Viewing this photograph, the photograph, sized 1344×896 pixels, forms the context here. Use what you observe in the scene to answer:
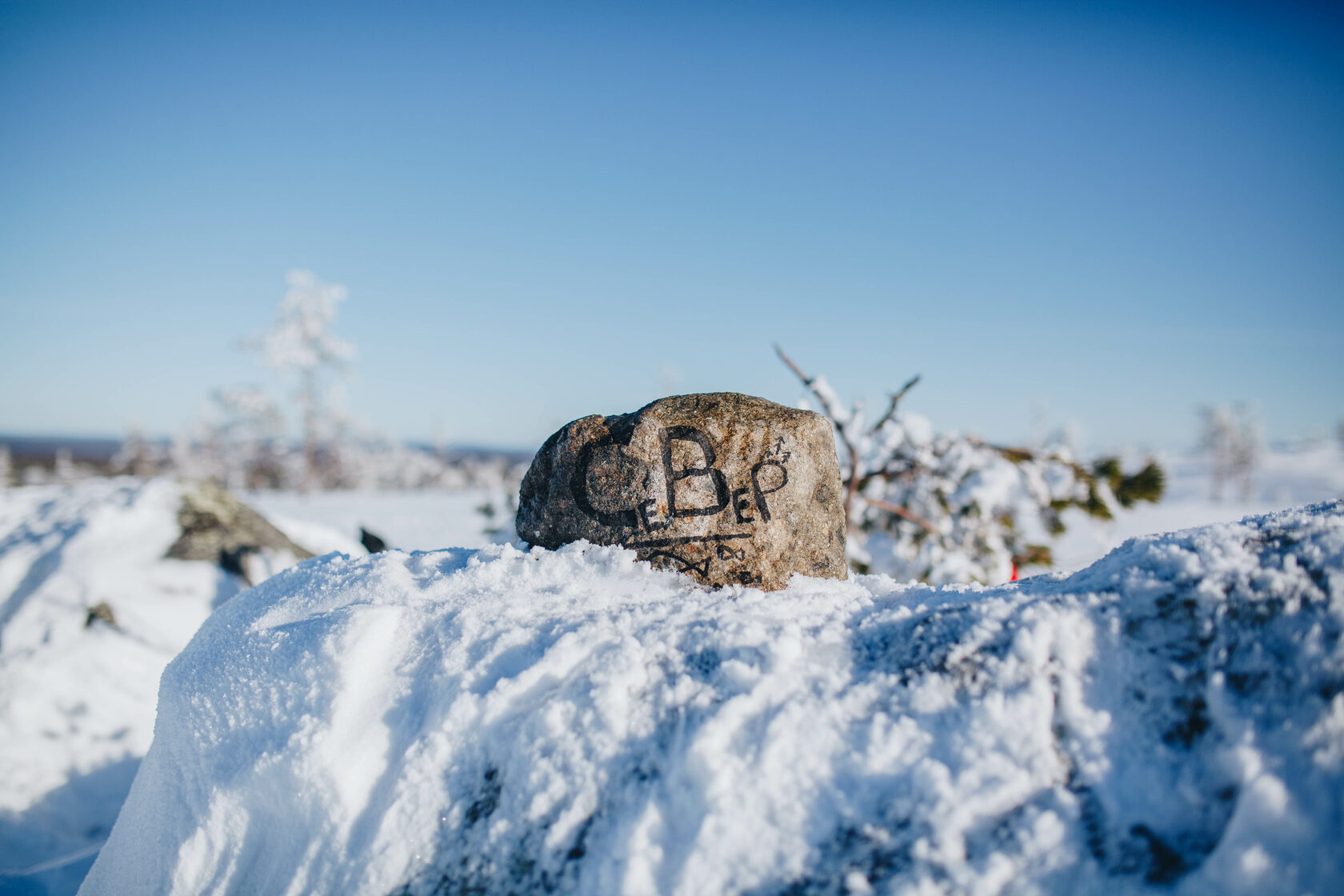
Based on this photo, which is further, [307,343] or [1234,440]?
[1234,440]

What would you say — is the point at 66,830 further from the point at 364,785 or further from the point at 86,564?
the point at 364,785

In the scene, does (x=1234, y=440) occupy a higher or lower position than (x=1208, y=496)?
higher

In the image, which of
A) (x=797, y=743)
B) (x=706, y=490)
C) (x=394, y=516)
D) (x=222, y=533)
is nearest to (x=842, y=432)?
(x=706, y=490)

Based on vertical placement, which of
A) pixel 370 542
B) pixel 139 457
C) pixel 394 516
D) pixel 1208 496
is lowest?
pixel 1208 496

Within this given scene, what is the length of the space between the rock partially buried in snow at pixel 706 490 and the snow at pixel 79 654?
3.01m

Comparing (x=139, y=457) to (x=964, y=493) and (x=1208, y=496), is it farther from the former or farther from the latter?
(x=1208, y=496)

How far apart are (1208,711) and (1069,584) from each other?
1.52 ft

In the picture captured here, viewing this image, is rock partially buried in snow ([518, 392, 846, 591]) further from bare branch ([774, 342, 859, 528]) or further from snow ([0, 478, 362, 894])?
snow ([0, 478, 362, 894])

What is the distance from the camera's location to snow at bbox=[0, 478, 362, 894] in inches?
121

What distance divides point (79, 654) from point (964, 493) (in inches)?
225

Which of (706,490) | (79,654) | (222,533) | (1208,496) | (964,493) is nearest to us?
(706,490)

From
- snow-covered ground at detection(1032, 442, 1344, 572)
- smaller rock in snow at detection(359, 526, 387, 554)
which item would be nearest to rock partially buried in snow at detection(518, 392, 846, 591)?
smaller rock in snow at detection(359, 526, 387, 554)

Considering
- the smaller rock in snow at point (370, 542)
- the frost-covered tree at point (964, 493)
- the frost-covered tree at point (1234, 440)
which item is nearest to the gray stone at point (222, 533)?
the smaller rock in snow at point (370, 542)

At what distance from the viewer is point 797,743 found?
4.41 ft
